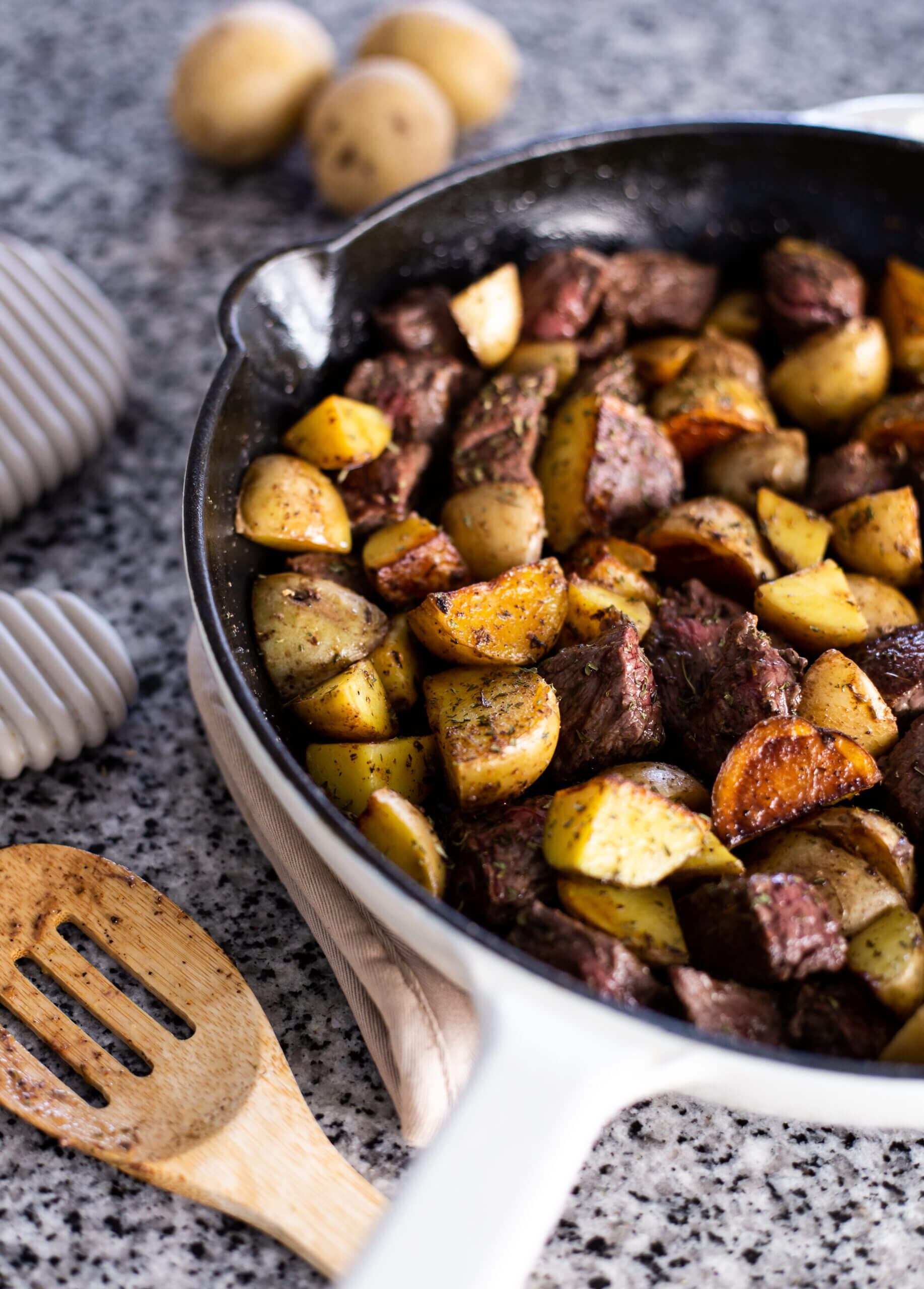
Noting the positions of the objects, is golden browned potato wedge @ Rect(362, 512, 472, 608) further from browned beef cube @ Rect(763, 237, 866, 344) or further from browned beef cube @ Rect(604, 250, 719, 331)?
browned beef cube @ Rect(763, 237, 866, 344)

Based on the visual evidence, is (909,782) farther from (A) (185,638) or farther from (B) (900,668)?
(A) (185,638)

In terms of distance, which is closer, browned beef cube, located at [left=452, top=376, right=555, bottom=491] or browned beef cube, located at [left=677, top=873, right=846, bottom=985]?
browned beef cube, located at [left=677, top=873, right=846, bottom=985]

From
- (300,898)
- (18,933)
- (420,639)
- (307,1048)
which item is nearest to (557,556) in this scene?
(420,639)

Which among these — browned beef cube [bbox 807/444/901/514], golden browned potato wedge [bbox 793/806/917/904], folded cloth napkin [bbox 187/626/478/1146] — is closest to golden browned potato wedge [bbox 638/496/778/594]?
browned beef cube [bbox 807/444/901/514]

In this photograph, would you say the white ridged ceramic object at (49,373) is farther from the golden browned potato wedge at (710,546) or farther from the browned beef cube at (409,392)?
the golden browned potato wedge at (710,546)

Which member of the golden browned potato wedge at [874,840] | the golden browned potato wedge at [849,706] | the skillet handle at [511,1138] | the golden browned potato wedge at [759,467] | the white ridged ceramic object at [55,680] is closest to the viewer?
the skillet handle at [511,1138]

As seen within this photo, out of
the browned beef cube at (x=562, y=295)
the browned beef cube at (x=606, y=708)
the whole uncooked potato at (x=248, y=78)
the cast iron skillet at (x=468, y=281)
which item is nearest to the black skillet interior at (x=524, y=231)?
the cast iron skillet at (x=468, y=281)
